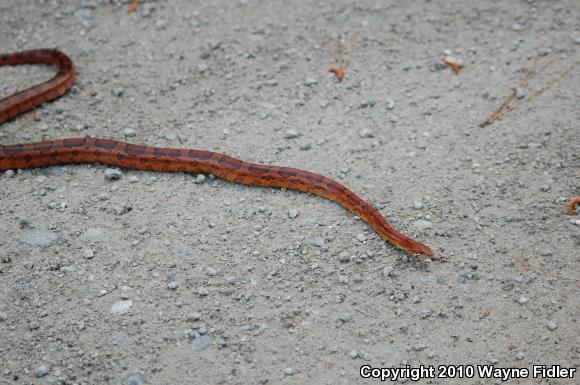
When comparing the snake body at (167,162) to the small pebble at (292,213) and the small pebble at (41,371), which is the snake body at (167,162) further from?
the small pebble at (41,371)

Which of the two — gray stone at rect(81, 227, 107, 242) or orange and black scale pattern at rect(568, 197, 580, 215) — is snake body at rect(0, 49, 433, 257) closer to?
gray stone at rect(81, 227, 107, 242)

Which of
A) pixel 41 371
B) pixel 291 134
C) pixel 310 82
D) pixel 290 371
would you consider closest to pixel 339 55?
pixel 310 82

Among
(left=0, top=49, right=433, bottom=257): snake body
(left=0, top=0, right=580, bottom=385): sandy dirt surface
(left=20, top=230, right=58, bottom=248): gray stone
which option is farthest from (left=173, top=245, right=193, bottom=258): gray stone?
(left=20, top=230, right=58, bottom=248): gray stone

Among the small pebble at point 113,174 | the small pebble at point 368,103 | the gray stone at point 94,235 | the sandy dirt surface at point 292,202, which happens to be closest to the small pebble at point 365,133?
the sandy dirt surface at point 292,202

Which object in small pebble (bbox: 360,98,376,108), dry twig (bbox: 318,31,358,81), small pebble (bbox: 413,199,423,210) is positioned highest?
dry twig (bbox: 318,31,358,81)

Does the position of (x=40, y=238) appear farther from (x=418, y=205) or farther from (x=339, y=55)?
(x=339, y=55)

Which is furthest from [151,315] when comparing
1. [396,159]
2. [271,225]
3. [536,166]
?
[536,166]

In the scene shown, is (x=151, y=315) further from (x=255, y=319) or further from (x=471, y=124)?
(x=471, y=124)

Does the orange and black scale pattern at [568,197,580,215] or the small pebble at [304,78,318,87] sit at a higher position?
the small pebble at [304,78,318,87]
